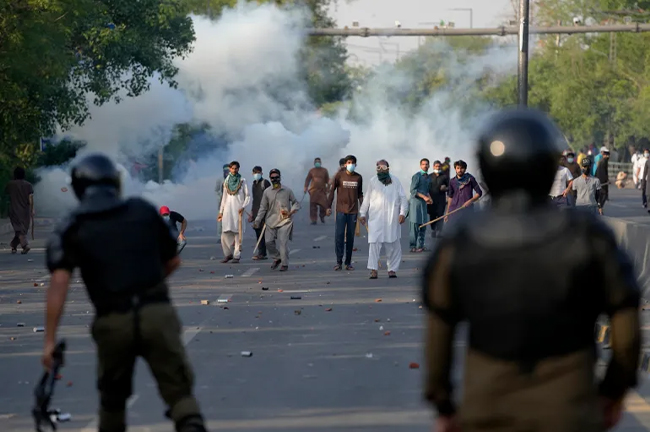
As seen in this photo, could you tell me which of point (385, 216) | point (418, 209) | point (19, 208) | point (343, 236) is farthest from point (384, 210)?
point (19, 208)

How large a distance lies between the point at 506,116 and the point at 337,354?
727 centimetres

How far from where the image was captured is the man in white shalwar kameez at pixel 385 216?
1820 centimetres

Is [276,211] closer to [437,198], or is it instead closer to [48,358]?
[437,198]

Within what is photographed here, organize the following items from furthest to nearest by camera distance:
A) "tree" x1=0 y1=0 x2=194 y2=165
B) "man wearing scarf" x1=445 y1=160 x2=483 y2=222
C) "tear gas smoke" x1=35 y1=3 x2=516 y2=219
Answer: "tear gas smoke" x1=35 y1=3 x2=516 y2=219 < "tree" x1=0 y1=0 x2=194 y2=165 < "man wearing scarf" x1=445 y1=160 x2=483 y2=222

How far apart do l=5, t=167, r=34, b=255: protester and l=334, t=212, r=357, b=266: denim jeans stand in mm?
6481

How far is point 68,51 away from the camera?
29.6 metres

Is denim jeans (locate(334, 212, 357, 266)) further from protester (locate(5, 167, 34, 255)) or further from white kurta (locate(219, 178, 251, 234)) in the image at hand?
protester (locate(5, 167, 34, 255))

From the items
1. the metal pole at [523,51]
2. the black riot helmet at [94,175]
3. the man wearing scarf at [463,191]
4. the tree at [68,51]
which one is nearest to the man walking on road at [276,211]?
the man wearing scarf at [463,191]

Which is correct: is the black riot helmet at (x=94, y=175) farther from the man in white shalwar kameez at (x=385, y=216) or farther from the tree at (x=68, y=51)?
the tree at (x=68, y=51)

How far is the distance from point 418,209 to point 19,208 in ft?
23.1

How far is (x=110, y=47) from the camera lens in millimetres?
31500

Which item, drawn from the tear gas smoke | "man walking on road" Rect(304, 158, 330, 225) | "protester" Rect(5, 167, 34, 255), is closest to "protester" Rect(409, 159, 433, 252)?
"protester" Rect(5, 167, 34, 255)

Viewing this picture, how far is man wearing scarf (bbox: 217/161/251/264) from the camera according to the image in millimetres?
21375

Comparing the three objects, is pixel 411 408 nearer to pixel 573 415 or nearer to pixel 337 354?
pixel 337 354
